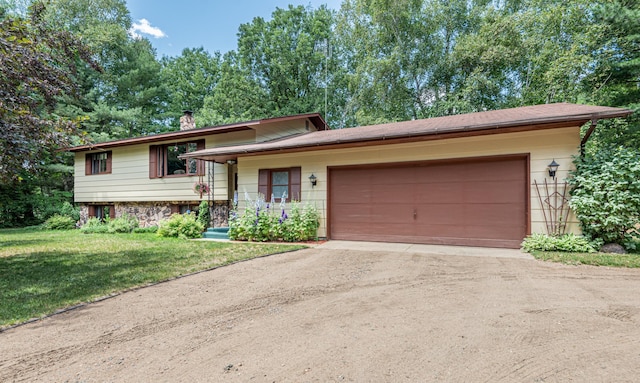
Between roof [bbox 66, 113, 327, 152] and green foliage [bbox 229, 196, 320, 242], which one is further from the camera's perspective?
roof [bbox 66, 113, 327, 152]

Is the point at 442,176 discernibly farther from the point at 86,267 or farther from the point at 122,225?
the point at 122,225

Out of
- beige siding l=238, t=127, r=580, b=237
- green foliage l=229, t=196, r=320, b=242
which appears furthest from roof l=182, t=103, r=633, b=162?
green foliage l=229, t=196, r=320, b=242

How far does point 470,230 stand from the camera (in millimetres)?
6703

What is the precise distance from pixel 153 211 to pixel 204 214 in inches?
119

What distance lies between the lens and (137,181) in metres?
11.7

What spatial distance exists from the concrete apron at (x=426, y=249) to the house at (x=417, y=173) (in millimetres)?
310

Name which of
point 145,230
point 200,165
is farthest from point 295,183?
point 145,230

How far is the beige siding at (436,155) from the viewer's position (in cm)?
595

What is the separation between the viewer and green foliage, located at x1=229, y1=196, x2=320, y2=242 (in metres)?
7.77

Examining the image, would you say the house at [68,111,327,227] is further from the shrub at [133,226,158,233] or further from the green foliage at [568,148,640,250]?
the green foliage at [568,148,640,250]

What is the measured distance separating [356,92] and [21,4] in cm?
2200

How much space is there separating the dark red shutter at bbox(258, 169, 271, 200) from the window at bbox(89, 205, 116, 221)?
25.8 feet

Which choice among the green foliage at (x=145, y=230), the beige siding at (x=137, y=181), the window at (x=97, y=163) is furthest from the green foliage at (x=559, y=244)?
the window at (x=97, y=163)

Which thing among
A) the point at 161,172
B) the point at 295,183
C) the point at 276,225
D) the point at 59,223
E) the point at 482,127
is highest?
the point at 482,127
